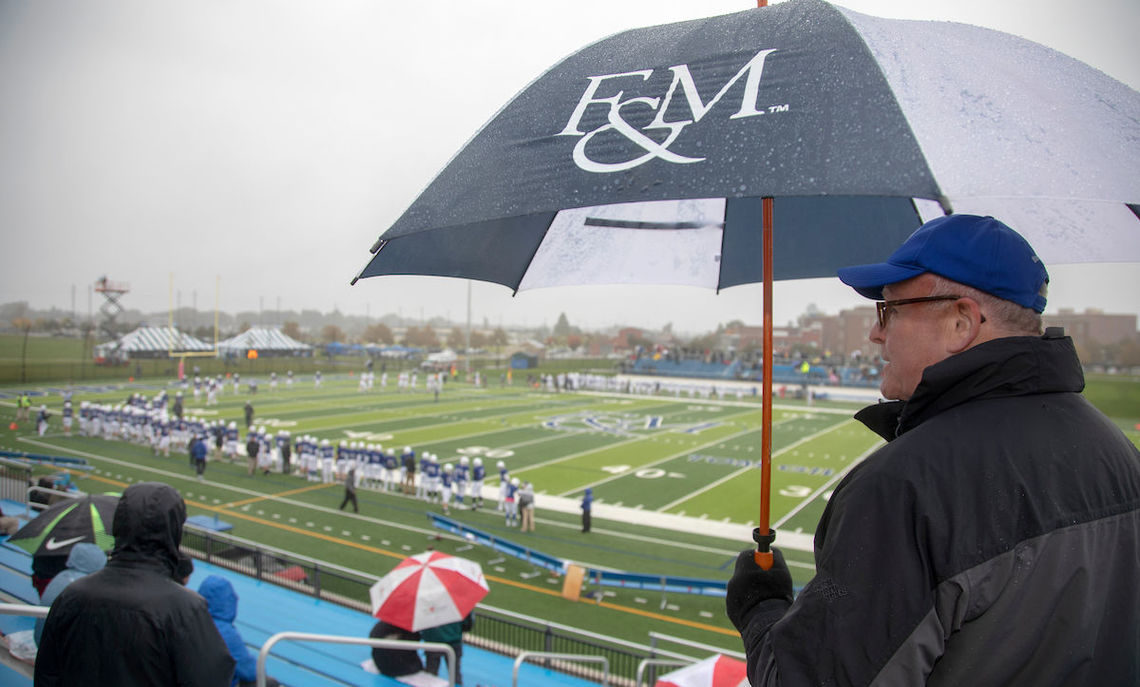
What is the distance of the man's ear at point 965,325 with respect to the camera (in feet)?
4.54

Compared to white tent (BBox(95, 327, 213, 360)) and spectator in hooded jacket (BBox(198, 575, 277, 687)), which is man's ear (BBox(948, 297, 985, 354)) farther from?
white tent (BBox(95, 327, 213, 360))

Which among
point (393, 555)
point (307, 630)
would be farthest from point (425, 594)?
point (393, 555)

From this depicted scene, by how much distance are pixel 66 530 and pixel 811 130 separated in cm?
579

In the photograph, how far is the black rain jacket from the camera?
1126 mm

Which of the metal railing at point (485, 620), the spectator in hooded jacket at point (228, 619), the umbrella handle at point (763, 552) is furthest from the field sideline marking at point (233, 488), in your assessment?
the umbrella handle at point (763, 552)

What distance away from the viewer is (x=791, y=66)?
67.7 inches

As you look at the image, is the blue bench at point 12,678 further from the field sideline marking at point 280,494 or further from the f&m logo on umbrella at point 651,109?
the field sideline marking at point 280,494

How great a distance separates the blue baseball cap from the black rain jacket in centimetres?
27

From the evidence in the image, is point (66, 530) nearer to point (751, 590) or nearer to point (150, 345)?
point (751, 590)

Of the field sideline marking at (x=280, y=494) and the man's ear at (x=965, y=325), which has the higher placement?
the man's ear at (x=965, y=325)

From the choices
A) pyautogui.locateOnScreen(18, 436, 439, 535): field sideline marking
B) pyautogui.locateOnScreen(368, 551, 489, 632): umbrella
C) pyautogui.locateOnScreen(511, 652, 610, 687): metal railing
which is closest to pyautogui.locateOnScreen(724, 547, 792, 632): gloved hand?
pyautogui.locateOnScreen(511, 652, 610, 687): metal railing

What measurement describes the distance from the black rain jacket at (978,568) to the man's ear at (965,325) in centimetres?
20

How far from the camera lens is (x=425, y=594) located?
6.51 metres

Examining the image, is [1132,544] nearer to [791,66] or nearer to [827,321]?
[791,66]
